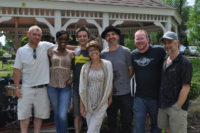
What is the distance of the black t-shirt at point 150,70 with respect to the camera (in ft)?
11.0

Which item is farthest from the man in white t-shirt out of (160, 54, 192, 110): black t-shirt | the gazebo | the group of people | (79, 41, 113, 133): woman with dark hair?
the gazebo

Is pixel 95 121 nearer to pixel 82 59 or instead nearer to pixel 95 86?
pixel 95 86

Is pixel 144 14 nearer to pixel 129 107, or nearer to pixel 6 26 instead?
pixel 129 107

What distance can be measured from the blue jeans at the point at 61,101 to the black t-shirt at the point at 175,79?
1557 mm

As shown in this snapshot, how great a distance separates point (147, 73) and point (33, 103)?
1930 mm

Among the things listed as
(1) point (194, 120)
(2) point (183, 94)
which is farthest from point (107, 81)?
(1) point (194, 120)

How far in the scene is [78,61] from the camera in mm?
3705

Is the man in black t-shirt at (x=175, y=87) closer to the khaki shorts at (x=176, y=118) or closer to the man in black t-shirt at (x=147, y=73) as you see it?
the khaki shorts at (x=176, y=118)

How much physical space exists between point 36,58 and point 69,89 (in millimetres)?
747

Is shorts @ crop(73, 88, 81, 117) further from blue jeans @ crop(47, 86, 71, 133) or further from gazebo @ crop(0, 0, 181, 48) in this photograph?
gazebo @ crop(0, 0, 181, 48)

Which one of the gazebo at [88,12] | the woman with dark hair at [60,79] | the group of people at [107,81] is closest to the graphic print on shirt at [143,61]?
the group of people at [107,81]

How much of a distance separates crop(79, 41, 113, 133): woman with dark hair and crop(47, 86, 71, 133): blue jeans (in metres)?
0.46

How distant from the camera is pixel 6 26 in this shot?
10.2 metres

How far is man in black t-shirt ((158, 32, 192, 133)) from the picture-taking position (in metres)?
2.85
